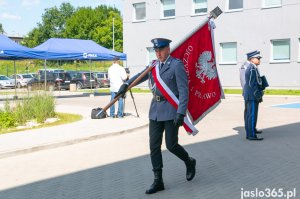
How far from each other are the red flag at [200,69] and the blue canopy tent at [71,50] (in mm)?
19035

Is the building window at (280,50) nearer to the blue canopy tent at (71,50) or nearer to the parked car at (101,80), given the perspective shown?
the blue canopy tent at (71,50)

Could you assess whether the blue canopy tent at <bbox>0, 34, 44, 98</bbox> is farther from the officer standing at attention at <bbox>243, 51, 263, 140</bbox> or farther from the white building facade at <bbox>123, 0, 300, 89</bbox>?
the officer standing at attention at <bbox>243, 51, 263, 140</bbox>

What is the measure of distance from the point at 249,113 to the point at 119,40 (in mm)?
84611

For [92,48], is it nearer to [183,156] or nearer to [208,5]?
[208,5]

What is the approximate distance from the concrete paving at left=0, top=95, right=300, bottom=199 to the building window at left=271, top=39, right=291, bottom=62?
773 inches

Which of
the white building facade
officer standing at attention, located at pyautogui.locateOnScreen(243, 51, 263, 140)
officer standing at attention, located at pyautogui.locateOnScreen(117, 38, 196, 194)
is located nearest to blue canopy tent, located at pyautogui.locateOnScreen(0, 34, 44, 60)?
the white building facade

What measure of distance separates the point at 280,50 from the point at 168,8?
31.3 ft

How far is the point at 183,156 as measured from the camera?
21.5ft

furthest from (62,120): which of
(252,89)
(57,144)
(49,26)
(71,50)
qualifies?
(49,26)

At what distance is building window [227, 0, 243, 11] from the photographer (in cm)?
3209

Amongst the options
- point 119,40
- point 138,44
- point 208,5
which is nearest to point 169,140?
point 208,5

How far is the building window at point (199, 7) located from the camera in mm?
33875

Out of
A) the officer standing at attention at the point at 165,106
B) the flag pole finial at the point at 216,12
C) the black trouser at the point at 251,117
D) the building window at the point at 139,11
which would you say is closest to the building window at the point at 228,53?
the building window at the point at 139,11

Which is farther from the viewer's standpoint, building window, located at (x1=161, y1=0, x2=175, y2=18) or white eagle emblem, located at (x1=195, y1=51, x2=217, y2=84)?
building window, located at (x1=161, y1=0, x2=175, y2=18)
